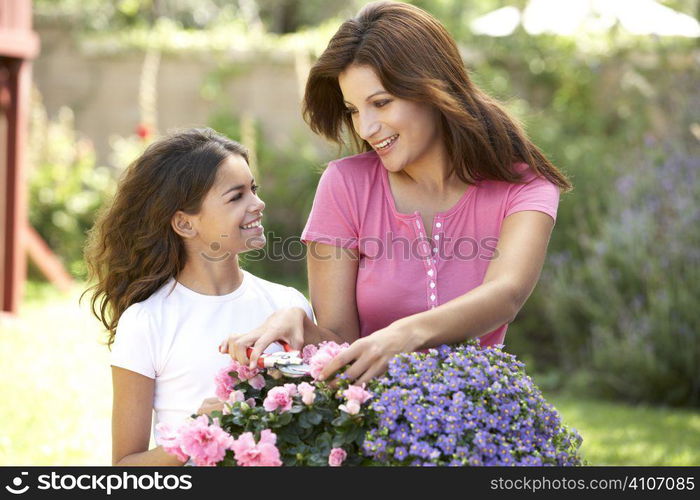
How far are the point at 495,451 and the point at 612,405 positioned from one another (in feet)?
14.1

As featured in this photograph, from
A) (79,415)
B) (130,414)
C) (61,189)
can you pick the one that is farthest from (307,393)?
(61,189)

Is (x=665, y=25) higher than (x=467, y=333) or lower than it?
higher

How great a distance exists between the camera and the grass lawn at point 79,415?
4.44 m

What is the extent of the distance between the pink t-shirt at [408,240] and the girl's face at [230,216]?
0.50 feet

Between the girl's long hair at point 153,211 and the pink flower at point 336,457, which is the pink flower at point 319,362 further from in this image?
the girl's long hair at point 153,211

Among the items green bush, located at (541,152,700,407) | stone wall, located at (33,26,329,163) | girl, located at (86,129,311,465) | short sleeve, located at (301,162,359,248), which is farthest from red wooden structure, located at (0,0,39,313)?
short sleeve, located at (301,162,359,248)

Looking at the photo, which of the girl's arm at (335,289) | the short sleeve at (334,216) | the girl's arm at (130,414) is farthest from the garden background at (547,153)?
the girl's arm at (130,414)

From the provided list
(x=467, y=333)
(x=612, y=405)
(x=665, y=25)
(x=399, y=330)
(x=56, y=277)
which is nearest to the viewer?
(x=399, y=330)

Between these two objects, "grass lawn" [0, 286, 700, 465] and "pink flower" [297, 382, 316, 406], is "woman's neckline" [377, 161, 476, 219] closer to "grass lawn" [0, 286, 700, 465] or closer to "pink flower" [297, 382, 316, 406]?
"pink flower" [297, 382, 316, 406]

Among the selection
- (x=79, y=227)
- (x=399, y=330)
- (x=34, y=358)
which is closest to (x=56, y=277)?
(x=79, y=227)

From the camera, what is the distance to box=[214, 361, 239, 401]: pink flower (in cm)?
199

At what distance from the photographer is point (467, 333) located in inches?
81.9

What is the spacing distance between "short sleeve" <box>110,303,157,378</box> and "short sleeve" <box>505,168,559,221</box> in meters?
0.98

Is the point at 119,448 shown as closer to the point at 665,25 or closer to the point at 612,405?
the point at 612,405
